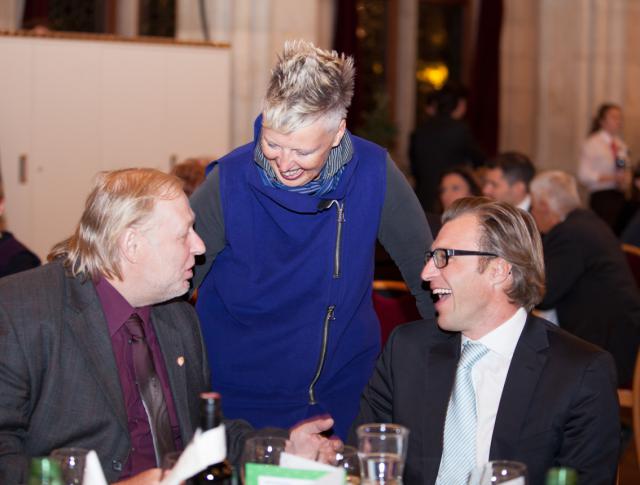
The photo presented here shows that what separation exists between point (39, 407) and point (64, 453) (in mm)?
504

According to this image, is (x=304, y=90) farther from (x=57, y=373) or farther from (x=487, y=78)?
(x=487, y=78)

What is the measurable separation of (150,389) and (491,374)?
79 cm

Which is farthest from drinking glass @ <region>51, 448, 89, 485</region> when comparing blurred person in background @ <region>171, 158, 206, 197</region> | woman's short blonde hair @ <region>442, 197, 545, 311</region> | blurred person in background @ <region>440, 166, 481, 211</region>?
blurred person in background @ <region>440, 166, 481, 211</region>

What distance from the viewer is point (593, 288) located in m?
4.80

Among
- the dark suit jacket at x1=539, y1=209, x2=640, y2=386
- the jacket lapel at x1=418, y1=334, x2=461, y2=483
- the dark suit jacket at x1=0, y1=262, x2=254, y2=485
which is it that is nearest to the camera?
the dark suit jacket at x1=0, y1=262, x2=254, y2=485

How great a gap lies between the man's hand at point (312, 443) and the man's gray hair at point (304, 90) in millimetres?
672

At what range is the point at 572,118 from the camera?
1027 cm

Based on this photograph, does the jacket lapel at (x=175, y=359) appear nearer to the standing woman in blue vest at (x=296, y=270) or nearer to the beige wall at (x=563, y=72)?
the standing woman in blue vest at (x=296, y=270)

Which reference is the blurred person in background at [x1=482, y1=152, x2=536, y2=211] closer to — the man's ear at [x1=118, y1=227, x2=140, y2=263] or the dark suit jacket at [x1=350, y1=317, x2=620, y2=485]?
the dark suit jacket at [x1=350, y1=317, x2=620, y2=485]

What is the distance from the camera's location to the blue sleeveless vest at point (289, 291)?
9.12ft

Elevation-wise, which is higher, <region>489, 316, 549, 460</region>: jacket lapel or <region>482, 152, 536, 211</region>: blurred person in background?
<region>482, 152, 536, 211</region>: blurred person in background

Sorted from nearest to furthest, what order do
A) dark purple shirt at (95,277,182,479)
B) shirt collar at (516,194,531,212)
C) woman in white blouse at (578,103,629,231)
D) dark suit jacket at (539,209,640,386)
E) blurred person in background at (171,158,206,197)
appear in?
dark purple shirt at (95,277,182,479)
dark suit jacket at (539,209,640,386)
blurred person in background at (171,158,206,197)
shirt collar at (516,194,531,212)
woman in white blouse at (578,103,629,231)

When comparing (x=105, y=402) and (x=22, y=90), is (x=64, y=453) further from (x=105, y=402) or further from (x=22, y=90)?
(x=22, y=90)

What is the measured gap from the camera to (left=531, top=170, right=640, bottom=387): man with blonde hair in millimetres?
4691
